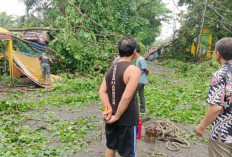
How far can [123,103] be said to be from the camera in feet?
8.25

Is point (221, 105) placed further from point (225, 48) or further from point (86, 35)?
point (86, 35)

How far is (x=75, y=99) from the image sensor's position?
7.57 metres

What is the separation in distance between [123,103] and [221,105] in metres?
0.94

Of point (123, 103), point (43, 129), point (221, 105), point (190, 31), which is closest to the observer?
point (221, 105)

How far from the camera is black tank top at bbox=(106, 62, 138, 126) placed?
257 cm

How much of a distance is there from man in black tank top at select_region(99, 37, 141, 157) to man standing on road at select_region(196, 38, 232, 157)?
2.40ft

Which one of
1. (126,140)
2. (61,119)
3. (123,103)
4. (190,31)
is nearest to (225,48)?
(123,103)

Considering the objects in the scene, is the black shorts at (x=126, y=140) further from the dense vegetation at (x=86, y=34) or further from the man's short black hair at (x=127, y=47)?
the dense vegetation at (x=86, y=34)

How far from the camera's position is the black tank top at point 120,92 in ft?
8.42

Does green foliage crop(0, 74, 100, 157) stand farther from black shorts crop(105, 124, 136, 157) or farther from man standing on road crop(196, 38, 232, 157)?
man standing on road crop(196, 38, 232, 157)

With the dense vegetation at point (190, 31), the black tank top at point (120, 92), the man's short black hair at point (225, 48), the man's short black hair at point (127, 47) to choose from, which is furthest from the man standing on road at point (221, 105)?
the dense vegetation at point (190, 31)

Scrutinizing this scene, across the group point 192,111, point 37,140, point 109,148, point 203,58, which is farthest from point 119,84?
point 203,58

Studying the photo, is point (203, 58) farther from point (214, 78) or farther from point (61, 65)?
point (214, 78)

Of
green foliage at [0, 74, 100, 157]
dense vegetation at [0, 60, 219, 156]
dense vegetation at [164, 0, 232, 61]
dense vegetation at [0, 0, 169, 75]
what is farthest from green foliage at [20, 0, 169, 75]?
dense vegetation at [164, 0, 232, 61]
